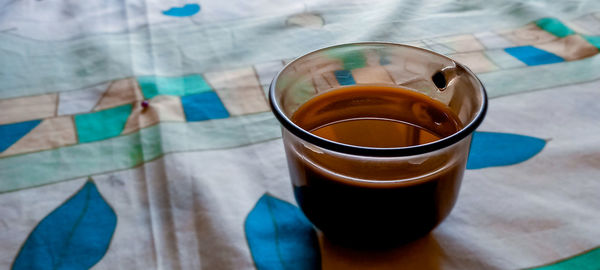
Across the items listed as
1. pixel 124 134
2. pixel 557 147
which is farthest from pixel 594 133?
pixel 124 134

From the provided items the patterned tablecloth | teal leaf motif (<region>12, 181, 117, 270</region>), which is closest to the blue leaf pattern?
the patterned tablecloth

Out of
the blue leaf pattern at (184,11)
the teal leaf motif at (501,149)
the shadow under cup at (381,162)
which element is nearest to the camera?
the shadow under cup at (381,162)

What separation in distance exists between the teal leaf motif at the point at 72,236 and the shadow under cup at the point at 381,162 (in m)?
0.14

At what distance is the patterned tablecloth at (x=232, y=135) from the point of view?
1.04 feet

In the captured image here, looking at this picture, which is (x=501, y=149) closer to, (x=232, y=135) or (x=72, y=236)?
(x=232, y=135)

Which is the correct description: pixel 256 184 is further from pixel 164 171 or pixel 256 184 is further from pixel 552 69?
pixel 552 69

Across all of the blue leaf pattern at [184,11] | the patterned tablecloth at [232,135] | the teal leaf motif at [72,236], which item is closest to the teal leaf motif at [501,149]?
the patterned tablecloth at [232,135]

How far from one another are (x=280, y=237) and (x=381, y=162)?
11cm

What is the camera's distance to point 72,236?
13.1 inches

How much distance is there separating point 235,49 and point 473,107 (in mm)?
354

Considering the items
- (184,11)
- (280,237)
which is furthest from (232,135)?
(184,11)

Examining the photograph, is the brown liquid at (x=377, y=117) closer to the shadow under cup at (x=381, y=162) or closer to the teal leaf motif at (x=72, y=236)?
the shadow under cup at (x=381, y=162)

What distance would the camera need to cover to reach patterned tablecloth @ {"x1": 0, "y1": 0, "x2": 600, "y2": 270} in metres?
0.32

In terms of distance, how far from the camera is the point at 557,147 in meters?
0.38
